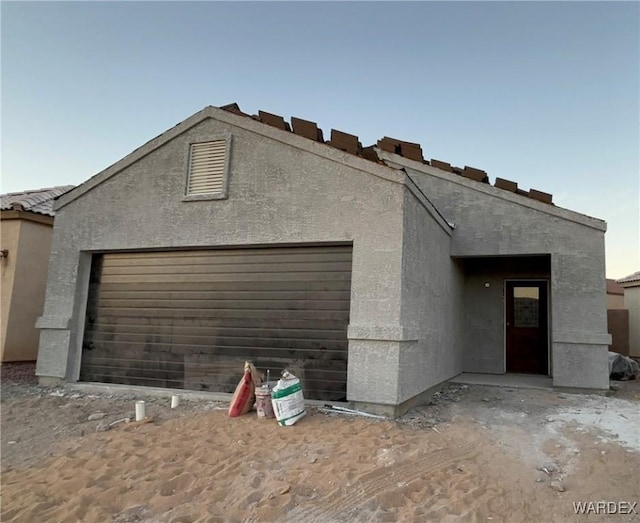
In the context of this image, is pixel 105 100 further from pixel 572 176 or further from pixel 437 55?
pixel 572 176

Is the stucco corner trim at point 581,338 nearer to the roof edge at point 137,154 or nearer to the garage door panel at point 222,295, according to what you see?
the garage door panel at point 222,295

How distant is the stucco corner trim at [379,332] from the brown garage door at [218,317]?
440 mm

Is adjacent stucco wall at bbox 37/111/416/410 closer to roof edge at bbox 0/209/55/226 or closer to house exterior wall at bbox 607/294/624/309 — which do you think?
roof edge at bbox 0/209/55/226

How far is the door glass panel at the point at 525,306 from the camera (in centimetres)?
1075

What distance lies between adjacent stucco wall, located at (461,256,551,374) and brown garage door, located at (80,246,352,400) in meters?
5.30

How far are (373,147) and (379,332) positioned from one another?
21.5 feet

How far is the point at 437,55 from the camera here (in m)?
10.5

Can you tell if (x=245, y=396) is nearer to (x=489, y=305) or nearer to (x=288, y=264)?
(x=288, y=264)

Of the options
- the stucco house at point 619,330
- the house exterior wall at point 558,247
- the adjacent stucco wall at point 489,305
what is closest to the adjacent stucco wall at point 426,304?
the house exterior wall at point 558,247

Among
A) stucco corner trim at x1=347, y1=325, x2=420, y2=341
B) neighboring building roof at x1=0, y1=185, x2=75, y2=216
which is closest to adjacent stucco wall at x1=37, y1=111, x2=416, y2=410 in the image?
stucco corner trim at x1=347, y1=325, x2=420, y2=341

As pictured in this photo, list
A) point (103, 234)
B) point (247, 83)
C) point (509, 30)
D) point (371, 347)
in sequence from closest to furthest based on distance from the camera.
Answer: point (371, 347) → point (103, 234) → point (509, 30) → point (247, 83)

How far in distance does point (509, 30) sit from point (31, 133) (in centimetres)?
1133

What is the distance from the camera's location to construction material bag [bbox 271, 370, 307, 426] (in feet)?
18.0

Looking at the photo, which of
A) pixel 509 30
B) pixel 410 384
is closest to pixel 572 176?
pixel 509 30
